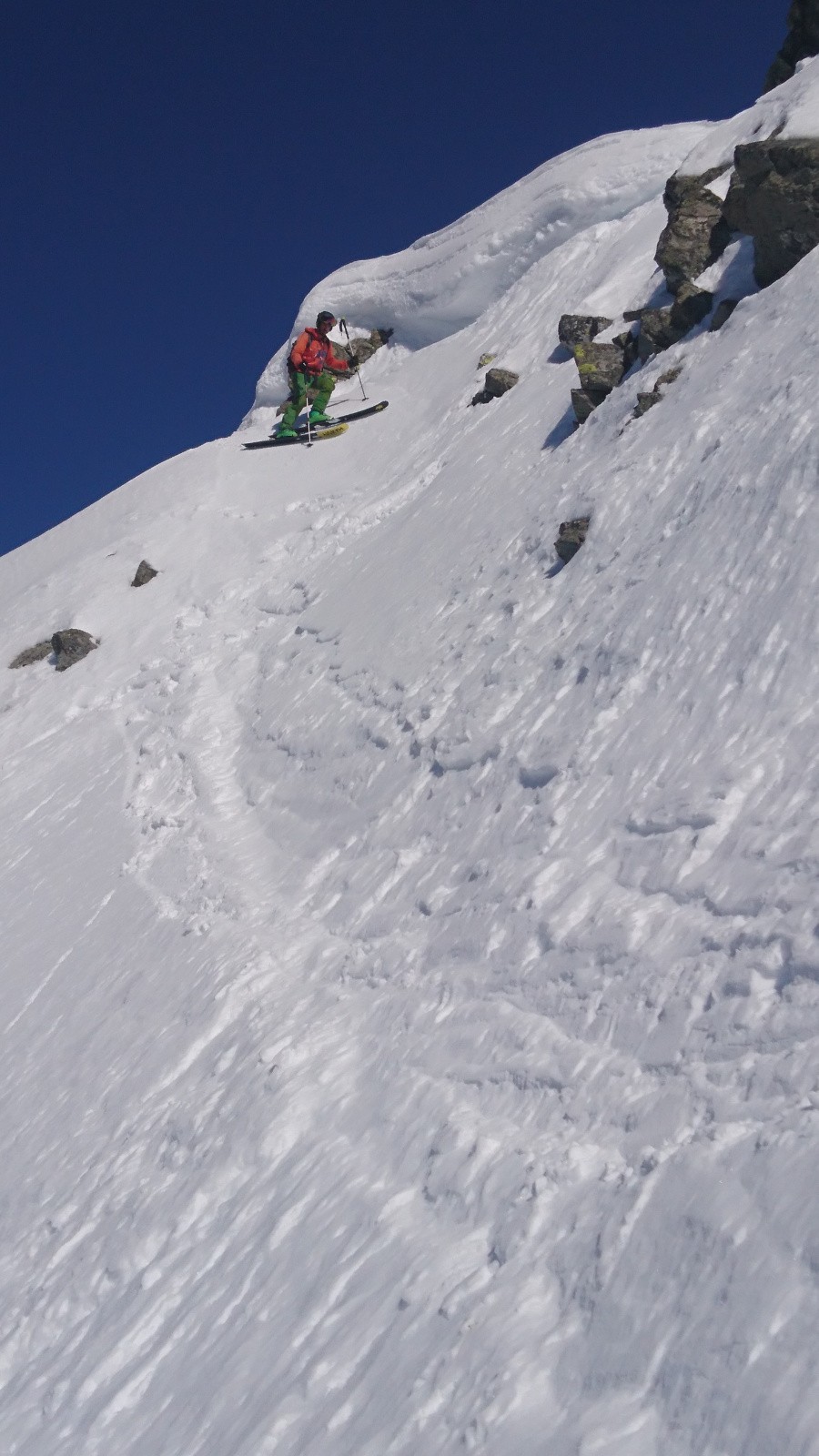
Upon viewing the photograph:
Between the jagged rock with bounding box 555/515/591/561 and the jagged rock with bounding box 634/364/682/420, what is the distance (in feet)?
7.26

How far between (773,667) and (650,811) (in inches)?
54.9

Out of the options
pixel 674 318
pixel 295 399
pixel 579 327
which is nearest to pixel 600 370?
pixel 674 318

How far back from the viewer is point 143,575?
22.0 m

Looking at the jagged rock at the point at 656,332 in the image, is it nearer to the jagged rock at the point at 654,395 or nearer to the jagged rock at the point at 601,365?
the jagged rock at the point at 601,365

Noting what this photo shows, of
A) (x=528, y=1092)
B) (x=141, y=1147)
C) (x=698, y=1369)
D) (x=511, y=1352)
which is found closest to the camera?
(x=698, y=1369)

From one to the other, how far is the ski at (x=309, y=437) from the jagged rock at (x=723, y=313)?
11844 mm

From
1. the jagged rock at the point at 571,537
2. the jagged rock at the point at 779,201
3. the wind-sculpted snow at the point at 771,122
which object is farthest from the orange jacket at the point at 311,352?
the jagged rock at the point at 571,537

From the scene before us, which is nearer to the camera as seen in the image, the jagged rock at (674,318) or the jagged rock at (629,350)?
the jagged rock at (674,318)

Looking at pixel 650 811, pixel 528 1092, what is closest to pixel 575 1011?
pixel 528 1092

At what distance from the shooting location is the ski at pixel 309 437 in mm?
24500

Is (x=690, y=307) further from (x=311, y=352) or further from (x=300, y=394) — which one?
(x=300, y=394)

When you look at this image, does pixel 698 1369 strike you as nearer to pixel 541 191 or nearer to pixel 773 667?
pixel 773 667

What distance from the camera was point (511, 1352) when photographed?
4.95 m

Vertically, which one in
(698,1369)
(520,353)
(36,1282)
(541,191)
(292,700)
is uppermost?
(541,191)
